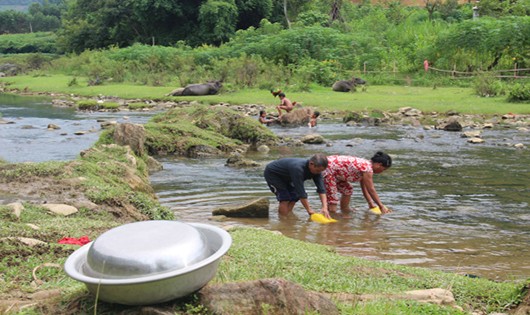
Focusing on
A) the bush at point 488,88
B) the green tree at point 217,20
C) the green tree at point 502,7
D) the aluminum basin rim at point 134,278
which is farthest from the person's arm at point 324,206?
the green tree at point 217,20

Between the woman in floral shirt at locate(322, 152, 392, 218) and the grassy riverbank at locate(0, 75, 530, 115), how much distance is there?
45.2 feet

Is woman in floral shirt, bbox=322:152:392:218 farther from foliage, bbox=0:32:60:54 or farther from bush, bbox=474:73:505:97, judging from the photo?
foliage, bbox=0:32:60:54

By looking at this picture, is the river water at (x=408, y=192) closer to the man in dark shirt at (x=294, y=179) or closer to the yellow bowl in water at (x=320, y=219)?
the yellow bowl in water at (x=320, y=219)

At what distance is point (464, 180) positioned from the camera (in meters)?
12.9

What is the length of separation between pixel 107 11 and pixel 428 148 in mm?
48226

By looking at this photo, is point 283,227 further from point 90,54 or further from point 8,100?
point 90,54

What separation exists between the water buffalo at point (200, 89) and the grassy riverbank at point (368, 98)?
0.41 m

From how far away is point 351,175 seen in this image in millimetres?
9945

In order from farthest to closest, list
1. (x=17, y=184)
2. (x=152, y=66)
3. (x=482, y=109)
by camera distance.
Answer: (x=152, y=66), (x=482, y=109), (x=17, y=184)

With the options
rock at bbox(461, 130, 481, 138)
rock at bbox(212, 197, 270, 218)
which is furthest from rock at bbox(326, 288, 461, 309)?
rock at bbox(461, 130, 481, 138)

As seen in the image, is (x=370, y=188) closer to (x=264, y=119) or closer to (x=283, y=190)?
(x=283, y=190)

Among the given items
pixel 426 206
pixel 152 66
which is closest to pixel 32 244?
pixel 426 206

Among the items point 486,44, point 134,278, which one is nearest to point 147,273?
point 134,278

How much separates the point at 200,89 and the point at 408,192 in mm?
19182
